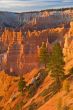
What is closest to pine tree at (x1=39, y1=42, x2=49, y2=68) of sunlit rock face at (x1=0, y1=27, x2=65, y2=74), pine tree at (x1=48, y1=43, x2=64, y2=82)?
sunlit rock face at (x1=0, y1=27, x2=65, y2=74)

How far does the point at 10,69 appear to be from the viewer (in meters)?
118

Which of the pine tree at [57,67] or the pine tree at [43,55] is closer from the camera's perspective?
the pine tree at [57,67]

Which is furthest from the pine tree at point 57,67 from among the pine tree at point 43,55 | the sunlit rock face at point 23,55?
the sunlit rock face at point 23,55

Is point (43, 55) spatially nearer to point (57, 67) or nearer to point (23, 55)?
point (57, 67)

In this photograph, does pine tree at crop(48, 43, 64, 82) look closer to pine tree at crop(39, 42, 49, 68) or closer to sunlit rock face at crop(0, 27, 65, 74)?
pine tree at crop(39, 42, 49, 68)

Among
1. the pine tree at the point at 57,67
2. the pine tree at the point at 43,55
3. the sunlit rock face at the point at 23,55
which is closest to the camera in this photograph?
the pine tree at the point at 57,67

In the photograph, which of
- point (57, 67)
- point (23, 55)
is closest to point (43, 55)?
point (57, 67)

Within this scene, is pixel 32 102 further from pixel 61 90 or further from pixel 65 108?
pixel 65 108

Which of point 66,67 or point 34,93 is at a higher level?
point 66,67

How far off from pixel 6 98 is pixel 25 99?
12.5 meters

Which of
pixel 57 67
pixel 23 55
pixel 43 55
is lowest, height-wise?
pixel 23 55

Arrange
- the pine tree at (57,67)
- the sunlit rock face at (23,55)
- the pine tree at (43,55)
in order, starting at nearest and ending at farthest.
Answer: the pine tree at (57,67)
the pine tree at (43,55)
the sunlit rock face at (23,55)

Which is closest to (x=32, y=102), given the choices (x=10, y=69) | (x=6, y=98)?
(x=6, y=98)

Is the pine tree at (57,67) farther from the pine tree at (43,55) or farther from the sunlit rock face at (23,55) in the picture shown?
the sunlit rock face at (23,55)
